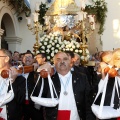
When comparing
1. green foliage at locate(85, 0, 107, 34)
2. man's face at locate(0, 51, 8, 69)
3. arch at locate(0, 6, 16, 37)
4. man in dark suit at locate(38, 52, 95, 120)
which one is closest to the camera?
man's face at locate(0, 51, 8, 69)

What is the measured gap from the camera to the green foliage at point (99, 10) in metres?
11.9

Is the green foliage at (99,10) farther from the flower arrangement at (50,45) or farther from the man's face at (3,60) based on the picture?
the man's face at (3,60)

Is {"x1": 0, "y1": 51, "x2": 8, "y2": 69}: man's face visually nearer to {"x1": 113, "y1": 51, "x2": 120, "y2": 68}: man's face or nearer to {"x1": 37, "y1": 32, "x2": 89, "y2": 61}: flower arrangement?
{"x1": 113, "y1": 51, "x2": 120, "y2": 68}: man's face

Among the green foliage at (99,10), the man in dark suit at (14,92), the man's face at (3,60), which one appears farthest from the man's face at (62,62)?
the green foliage at (99,10)

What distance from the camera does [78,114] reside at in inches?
121

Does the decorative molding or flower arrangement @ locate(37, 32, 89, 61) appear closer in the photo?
flower arrangement @ locate(37, 32, 89, 61)

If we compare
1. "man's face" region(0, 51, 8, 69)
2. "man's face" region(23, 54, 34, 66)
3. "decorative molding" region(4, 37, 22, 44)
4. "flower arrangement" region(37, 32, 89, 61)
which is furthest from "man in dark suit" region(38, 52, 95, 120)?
"decorative molding" region(4, 37, 22, 44)

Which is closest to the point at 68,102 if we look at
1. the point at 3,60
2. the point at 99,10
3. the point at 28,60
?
the point at 3,60

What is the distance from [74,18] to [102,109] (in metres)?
7.50

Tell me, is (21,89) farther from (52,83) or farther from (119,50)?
(119,50)

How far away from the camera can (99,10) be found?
39.3ft

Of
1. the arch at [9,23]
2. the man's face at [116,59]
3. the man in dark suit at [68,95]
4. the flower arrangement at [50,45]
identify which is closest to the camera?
the man's face at [116,59]

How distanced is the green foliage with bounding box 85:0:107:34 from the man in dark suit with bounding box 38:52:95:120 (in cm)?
912

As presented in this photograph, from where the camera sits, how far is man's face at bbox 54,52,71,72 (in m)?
3.09
